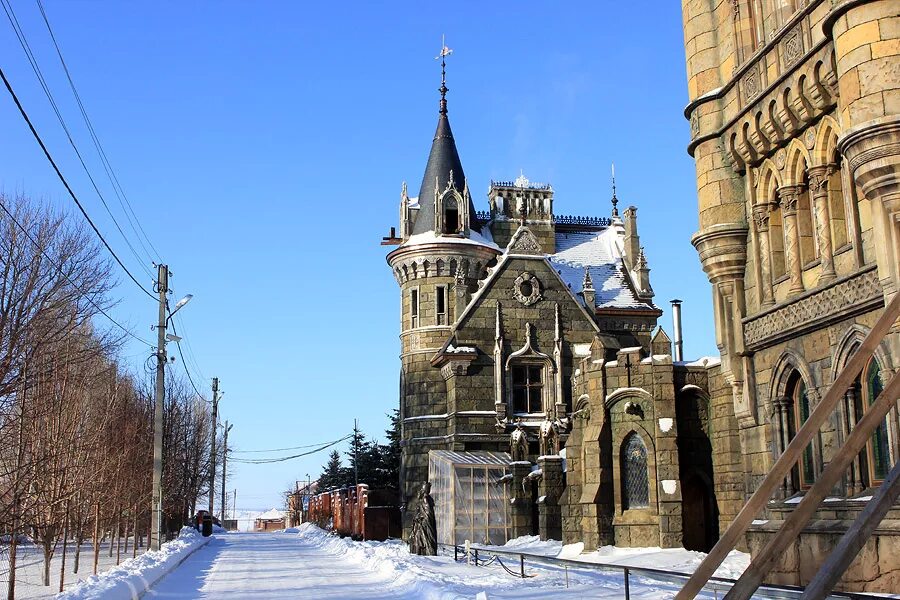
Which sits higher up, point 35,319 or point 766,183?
point 766,183

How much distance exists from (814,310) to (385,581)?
35.5 ft

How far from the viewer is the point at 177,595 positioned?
18.6m

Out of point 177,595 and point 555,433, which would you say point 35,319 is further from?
point 555,433

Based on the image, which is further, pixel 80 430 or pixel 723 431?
pixel 723 431

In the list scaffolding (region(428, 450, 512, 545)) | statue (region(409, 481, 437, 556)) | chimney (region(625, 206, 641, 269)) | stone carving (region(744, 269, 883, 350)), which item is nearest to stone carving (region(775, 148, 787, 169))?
stone carving (region(744, 269, 883, 350))

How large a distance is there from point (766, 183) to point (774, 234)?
935 millimetres

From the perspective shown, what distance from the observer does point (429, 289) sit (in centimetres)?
3978

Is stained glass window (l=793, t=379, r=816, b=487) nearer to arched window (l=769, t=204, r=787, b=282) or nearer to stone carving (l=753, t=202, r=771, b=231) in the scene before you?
arched window (l=769, t=204, r=787, b=282)

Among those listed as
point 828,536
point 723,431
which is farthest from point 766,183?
point 723,431

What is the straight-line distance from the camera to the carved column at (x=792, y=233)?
627 inches

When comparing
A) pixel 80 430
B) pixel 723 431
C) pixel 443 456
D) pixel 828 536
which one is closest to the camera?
pixel 828 536

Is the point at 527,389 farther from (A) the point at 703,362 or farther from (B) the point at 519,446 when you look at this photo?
(A) the point at 703,362

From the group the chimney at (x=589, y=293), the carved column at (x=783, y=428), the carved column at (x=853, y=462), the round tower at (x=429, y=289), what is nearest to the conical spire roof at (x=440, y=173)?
the round tower at (x=429, y=289)

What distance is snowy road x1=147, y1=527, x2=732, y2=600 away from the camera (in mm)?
16472
